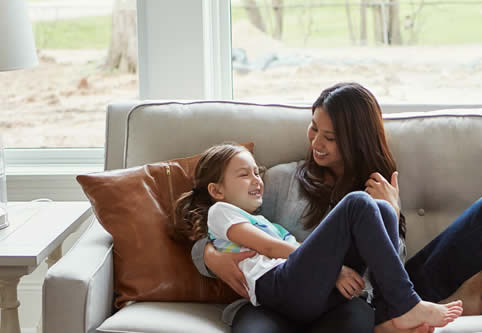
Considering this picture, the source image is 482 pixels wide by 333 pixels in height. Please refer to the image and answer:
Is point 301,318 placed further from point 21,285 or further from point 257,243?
point 21,285

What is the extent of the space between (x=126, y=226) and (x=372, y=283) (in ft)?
2.24

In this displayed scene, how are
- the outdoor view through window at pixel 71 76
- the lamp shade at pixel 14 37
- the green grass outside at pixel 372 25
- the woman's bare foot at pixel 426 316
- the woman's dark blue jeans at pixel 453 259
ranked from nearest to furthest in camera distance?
the woman's bare foot at pixel 426 316 → the woman's dark blue jeans at pixel 453 259 → the lamp shade at pixel 14 37 → the green grass outside at pixel 372 25 → the outdoor view through window at pixel 71 76

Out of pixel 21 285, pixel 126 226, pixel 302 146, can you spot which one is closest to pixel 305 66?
pixel 302 146

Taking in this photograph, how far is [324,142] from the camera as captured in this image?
6.58 ft

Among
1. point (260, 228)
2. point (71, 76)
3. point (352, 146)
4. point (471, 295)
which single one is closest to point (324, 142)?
point (352, 146)

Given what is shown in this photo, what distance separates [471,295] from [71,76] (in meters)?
1.81

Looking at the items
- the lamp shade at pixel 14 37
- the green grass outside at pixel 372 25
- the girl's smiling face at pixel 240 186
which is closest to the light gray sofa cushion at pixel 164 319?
the girl's smiling face at pixel 240 186

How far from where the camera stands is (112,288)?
76.3 inches

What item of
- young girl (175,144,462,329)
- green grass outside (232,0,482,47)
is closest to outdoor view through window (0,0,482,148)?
green grass outside (232,0,482,47)

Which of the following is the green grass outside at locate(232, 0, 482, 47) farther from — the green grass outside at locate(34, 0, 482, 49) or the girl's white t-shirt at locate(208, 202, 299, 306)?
the girl's white t-shirt at locate(208, 202, 299, 306)

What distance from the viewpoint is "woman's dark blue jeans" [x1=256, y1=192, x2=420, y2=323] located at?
1.63 m

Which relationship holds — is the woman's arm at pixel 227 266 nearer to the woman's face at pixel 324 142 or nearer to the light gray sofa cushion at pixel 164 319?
the light gray sofa cushion at pixel 164 319

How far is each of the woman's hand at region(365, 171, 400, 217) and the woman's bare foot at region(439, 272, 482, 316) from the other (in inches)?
10.0

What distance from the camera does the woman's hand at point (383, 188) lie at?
6.29 ft
